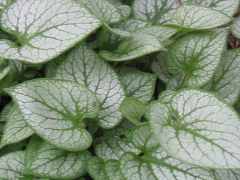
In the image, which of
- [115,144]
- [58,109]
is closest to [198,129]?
[115,144]

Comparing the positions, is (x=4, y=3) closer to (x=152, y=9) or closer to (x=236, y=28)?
(x=152, y=9)

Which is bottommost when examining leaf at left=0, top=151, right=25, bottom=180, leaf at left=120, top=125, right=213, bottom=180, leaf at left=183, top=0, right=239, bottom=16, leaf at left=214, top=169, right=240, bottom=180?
leaf at left=0, top=151, right=25, bottom=180

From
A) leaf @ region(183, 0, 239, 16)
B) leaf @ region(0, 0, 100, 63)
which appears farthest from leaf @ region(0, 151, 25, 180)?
leaf @ region(183, 0, 239, 16)

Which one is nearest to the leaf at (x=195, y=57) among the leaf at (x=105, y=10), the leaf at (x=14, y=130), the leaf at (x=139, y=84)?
the leaf at (x=139, y=84)

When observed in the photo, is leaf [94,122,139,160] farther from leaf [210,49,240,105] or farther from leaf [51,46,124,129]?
leaf [210,49,240,105]

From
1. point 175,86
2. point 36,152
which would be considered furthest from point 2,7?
point 175,86

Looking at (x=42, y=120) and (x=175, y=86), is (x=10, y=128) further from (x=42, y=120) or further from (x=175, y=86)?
(x=175, y=86)

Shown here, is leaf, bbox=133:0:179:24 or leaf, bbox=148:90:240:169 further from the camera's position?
leaf, bbox=133:0:179:24

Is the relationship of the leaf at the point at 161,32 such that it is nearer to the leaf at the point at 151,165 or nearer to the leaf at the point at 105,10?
the leaf at the point at 105,10
